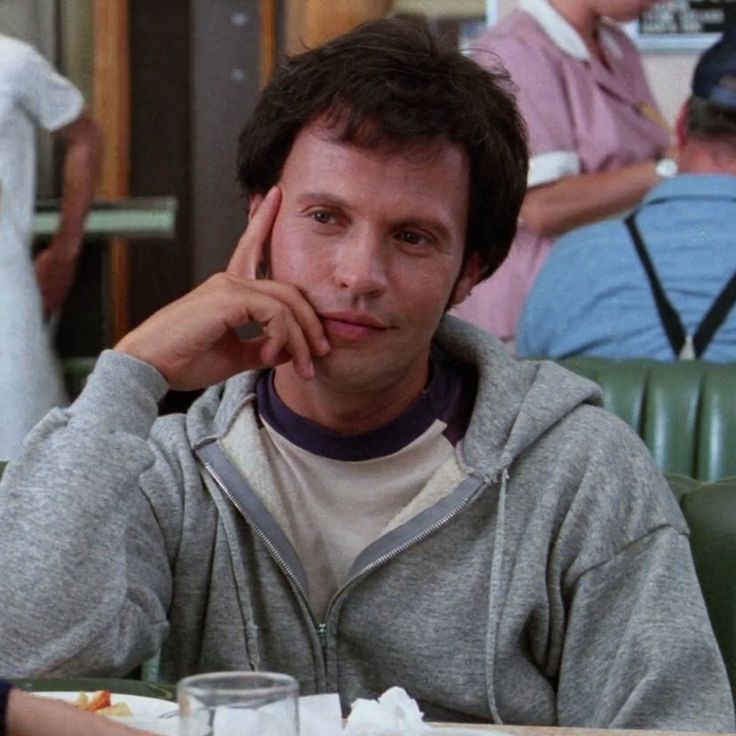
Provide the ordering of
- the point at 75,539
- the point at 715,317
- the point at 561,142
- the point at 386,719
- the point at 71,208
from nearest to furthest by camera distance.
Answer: the point at 386,719, the point at 75,539, the point at 715,317, the point at 561,142, the point at 71,208

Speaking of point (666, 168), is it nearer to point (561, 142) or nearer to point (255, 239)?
point (561, 142)

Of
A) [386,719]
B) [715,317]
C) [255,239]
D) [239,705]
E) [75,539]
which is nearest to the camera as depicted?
[239,705]

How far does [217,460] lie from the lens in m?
1.83

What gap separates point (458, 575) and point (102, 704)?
0.54m

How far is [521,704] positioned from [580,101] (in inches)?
80.8

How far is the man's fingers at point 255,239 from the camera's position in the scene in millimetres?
1850

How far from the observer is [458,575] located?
5.86ft

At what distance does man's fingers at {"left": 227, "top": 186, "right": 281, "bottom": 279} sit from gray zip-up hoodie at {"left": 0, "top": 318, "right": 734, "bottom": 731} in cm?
17

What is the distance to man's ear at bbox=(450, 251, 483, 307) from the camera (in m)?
1.96

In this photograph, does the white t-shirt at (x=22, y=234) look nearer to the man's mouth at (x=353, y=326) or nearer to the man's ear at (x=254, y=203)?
the man's ear at (x=254, y=203)

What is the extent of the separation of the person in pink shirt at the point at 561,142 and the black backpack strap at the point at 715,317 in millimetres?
546

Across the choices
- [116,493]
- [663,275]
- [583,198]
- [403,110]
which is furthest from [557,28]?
[116,493]

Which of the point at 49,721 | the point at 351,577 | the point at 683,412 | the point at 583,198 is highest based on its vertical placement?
the point at 49,721

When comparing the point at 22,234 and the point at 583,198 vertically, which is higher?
the point at 583,198
